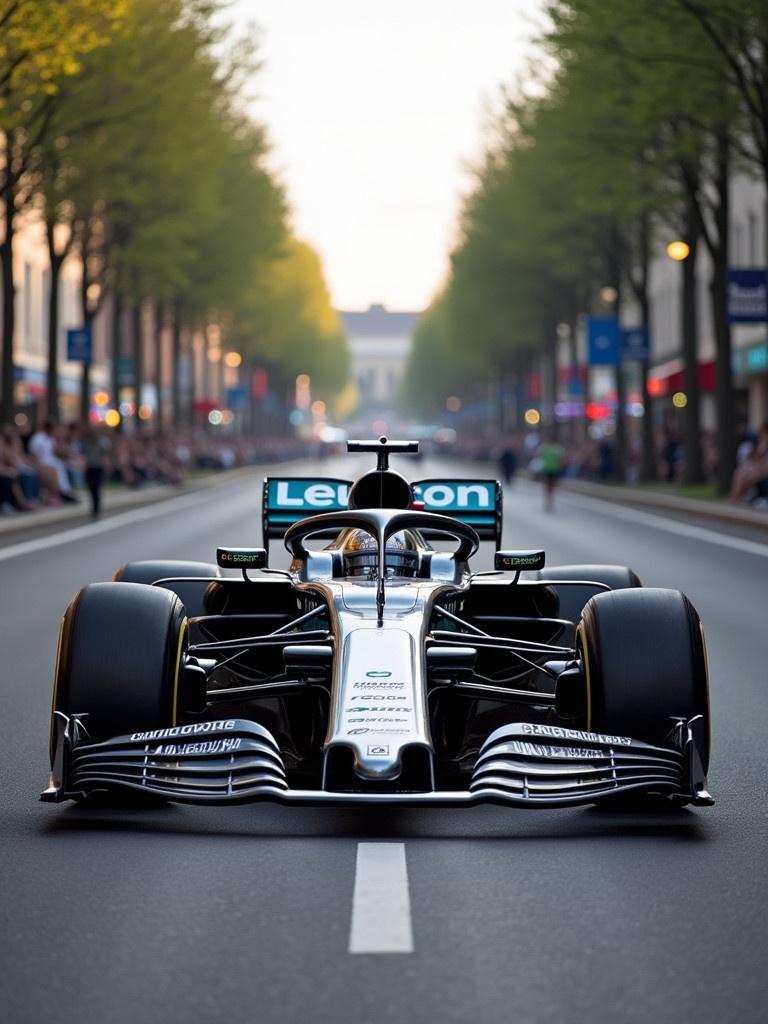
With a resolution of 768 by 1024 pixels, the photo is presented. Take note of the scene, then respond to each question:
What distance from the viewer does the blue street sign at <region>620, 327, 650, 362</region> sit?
5403 cm

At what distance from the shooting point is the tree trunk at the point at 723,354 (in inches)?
1652

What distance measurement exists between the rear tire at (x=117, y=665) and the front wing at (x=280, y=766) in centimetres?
11

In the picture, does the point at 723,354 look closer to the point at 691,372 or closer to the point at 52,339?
the point at 691,372

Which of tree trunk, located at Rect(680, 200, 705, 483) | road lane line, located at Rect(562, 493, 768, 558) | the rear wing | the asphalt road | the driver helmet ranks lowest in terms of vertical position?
road lane line, located at Rect(562, 493, 768, 558)

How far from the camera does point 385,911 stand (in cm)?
609

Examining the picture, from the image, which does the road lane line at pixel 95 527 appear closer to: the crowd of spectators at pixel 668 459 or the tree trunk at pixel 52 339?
the tree trunk at pixel 52 339

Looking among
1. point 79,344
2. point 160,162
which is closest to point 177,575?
point 160,162

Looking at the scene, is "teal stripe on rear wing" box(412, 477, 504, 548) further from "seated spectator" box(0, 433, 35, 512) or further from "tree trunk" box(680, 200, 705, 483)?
"tree trunk" box(680, 200, 705, 483)

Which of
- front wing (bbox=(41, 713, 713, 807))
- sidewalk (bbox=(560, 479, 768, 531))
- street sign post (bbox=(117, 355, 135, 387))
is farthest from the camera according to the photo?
street sign post (bbox=(117, 355, 135, 387))

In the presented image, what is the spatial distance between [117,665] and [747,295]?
102ft

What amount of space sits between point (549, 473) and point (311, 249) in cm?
8202

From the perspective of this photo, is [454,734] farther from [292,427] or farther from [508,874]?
[292,427]

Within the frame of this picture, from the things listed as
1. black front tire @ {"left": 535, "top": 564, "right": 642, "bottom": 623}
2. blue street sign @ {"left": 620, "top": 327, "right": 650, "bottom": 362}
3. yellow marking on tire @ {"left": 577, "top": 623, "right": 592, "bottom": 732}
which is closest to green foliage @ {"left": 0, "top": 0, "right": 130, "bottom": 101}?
black front tire @ {"left": 535, "top": 564, "right": 642, "bottom": 623}

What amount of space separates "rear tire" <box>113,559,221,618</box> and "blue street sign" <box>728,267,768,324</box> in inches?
1097
